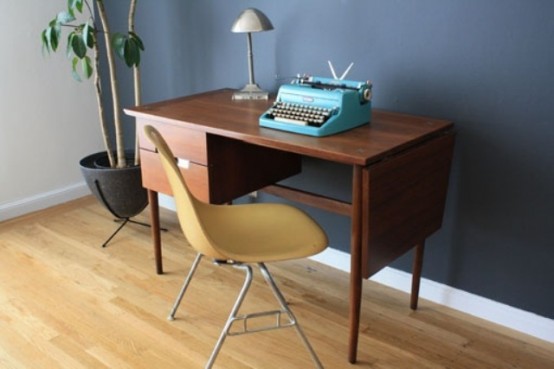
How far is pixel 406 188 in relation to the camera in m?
1.97

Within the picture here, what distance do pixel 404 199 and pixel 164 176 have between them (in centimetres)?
101

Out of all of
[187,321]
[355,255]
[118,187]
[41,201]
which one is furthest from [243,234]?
[41,201]

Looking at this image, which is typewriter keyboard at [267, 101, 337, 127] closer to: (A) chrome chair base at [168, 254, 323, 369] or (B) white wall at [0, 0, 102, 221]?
(A) chrome chair base at [168, 254, 323, 369]

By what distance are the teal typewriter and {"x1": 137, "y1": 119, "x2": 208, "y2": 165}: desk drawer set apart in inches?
10.1

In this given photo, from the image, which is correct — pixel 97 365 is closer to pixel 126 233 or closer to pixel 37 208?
pixel 126 233

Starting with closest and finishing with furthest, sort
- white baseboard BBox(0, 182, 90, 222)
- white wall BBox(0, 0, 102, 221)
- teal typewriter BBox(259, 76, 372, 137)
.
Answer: teal typewriter BBox(259, 76, 372, 137), white wall BBox(0, 0, 102, 221), white baseboard BBox(0, 182, 90, 222)

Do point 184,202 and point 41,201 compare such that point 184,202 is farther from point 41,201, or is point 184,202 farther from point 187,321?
point 41,201

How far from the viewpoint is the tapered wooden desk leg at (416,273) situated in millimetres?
2334

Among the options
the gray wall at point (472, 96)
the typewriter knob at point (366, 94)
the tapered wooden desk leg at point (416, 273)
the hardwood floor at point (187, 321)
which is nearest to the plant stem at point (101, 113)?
the hardwood floor at point (187, 321)

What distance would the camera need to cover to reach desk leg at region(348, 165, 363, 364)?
5.93ft

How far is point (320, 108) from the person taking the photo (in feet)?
6.79

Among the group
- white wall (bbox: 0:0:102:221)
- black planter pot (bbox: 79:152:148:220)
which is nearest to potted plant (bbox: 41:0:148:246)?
black planter pot (bbox: 79:152:148:220)

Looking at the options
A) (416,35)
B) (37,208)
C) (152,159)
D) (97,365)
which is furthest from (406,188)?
(37,208)

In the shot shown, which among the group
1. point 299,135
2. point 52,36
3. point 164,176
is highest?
point 52,36
